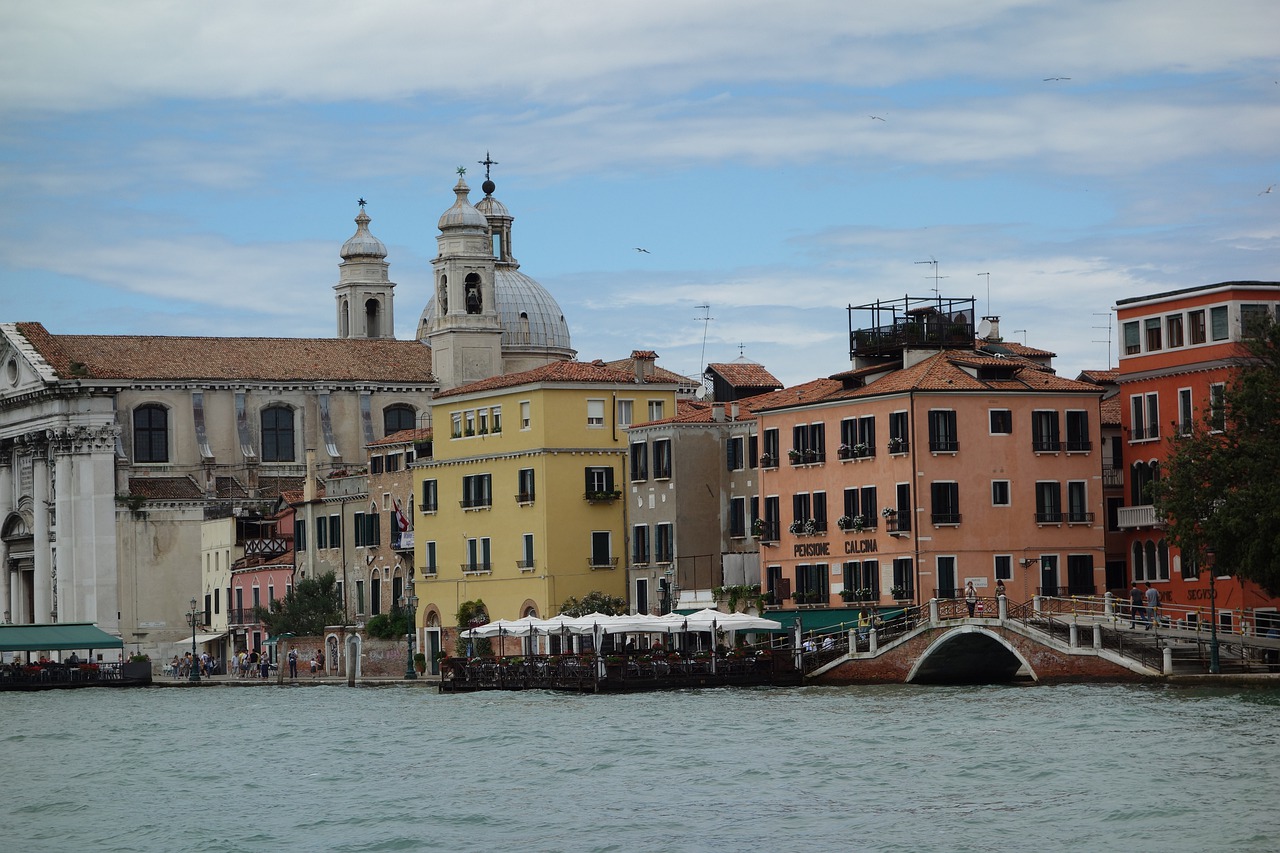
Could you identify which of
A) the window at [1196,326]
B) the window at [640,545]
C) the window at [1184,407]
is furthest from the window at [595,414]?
the window at [1196,326]

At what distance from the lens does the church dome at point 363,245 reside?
122 meters

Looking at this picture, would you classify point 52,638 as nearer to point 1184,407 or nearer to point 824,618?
point 824,618

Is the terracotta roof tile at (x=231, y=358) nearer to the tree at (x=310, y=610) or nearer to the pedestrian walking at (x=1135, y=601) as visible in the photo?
the tree at (x=310, y=610)

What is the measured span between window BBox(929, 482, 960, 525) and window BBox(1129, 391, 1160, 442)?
507 centimetres

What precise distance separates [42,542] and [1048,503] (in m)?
54.2

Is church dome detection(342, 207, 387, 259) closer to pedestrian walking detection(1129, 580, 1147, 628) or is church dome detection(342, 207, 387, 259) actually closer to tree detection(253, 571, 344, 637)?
tree detection(253, 571, 344, 637)

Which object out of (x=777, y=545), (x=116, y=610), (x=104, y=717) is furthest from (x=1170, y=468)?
(x=116, y=610)

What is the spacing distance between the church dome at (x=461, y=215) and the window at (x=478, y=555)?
23.6m

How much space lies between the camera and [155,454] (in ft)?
344

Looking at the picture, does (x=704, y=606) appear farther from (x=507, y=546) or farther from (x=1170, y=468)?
(x=1170, y=468)

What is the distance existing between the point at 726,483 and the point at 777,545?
4254mm

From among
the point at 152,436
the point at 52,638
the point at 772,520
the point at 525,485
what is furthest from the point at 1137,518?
the point at 152,436

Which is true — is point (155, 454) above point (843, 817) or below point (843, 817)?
above

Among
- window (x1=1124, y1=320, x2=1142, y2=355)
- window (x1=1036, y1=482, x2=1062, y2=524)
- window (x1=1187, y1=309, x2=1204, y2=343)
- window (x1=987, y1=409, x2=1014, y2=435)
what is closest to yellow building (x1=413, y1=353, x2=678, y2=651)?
window (x1=987, y1=409, x2=1014, y2=435)
